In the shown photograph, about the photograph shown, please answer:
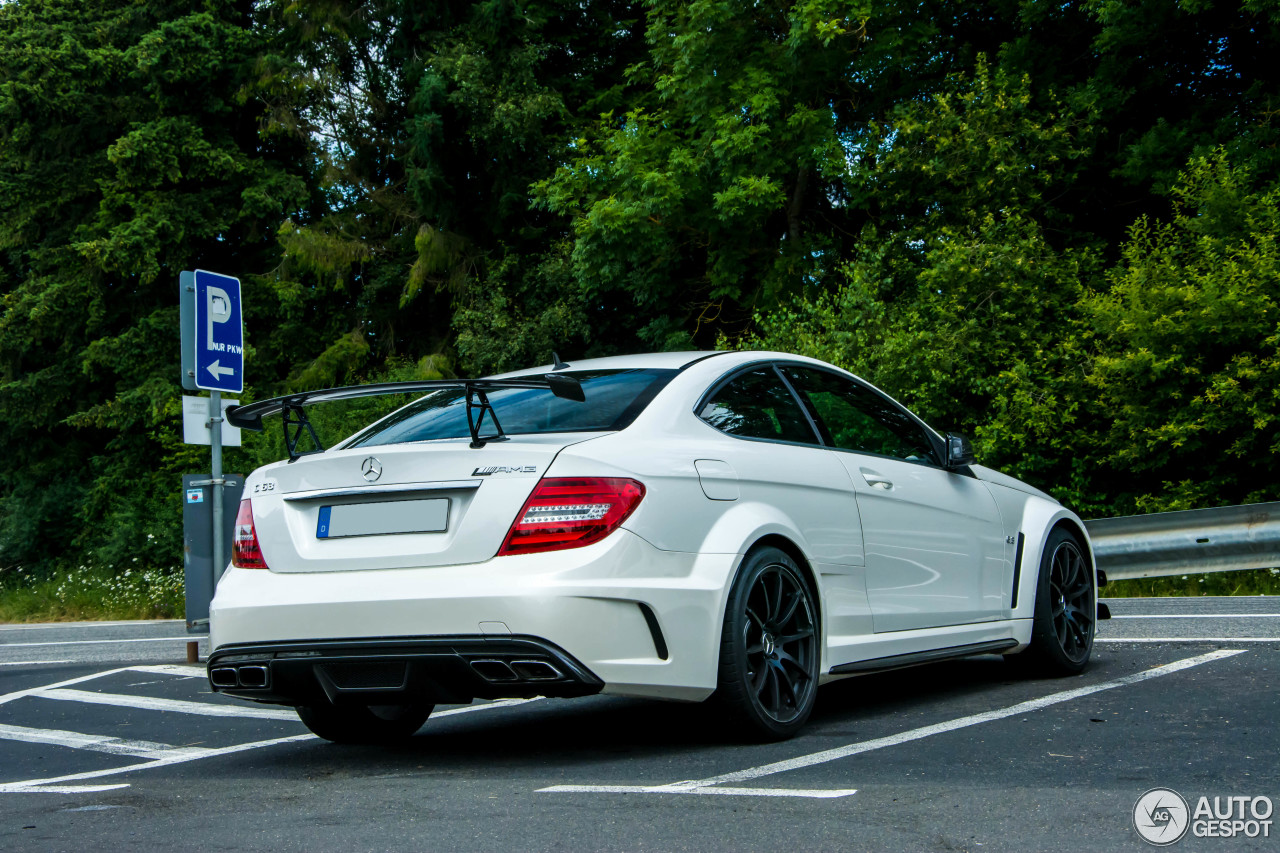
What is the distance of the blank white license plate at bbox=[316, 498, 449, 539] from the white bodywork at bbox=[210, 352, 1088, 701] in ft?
0.09

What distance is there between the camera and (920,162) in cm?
2027

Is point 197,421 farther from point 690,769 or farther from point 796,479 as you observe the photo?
point 690,769

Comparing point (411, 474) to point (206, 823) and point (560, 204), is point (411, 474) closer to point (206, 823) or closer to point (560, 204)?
point (206, 823)

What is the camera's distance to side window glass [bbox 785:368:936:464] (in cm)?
575

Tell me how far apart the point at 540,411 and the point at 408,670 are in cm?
109

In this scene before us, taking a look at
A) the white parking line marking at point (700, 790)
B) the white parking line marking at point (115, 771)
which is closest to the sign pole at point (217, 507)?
the white parking line marking at point (115, 771)

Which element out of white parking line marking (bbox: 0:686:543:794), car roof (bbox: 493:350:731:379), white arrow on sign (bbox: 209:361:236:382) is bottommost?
white parking line marking (bbox: 0:686:543:794)

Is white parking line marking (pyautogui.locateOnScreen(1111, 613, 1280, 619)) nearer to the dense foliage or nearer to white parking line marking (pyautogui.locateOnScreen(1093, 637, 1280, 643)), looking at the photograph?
white parking line marking (pyautogui.locateOnScreen(1093, 637, 1280, 643))

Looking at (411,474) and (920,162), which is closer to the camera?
(411,474)

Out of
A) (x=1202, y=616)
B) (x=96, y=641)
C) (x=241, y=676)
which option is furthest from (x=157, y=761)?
(x=96, y=641)

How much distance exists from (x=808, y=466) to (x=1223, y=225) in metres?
12.4

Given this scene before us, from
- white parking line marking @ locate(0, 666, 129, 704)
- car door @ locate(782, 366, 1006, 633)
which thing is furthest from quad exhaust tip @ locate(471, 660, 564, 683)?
white parking line marking @ locate(0, 666, 129, 704)

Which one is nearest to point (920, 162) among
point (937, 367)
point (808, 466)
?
point (937, 367)

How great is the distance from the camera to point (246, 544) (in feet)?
16.2
